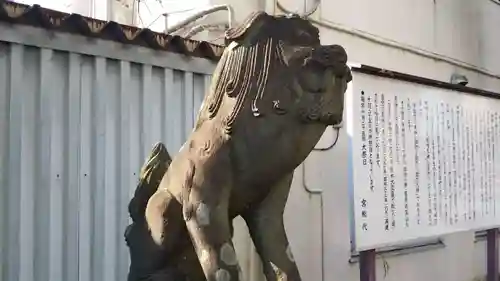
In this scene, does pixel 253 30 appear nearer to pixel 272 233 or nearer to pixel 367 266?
pixel 272 233

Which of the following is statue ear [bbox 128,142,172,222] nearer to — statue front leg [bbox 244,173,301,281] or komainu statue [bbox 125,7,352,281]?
komainu statue [bbox 125,7,352,281]

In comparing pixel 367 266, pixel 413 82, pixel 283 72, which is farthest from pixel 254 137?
pixel 413 82

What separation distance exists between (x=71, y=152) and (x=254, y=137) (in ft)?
4.80

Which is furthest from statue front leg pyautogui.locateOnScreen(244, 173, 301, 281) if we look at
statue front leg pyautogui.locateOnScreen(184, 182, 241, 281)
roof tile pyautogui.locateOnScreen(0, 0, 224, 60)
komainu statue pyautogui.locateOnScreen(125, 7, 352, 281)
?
roof tile pyautogui.locateOnScreen(0, 0, 224, 60)

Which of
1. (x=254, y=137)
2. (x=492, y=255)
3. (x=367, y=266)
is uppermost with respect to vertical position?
(x=254, y=137)

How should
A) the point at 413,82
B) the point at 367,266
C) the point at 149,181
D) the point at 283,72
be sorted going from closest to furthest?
the point at 283,72 → the point at 149,181 → the point at 367,266 → the point at 413,82

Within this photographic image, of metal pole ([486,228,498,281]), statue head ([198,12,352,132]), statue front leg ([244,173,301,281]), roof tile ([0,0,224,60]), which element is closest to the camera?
statue head ([198,12,352,132])

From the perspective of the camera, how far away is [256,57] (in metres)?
1.69

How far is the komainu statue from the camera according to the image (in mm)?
1647

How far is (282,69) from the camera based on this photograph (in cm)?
167

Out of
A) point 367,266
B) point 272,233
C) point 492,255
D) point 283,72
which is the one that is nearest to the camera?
point 283,72

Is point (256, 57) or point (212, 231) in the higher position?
point (256, 57)

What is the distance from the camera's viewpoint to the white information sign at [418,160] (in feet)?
11.5

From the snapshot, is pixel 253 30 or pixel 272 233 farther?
pixel 272 233
